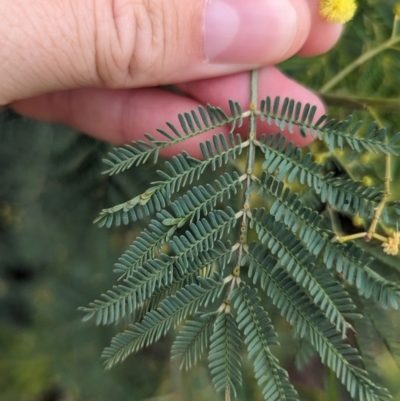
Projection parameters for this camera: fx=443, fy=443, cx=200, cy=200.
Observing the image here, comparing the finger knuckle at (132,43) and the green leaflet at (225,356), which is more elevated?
the finger knuckle at (132,43)

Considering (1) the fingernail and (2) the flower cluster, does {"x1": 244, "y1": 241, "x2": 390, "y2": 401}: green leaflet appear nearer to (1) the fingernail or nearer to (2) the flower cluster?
(2) the flower cluster

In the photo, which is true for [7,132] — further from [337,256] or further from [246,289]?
[337,256]

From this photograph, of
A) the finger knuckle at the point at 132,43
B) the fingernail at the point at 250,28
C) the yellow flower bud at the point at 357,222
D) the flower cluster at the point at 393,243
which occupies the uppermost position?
the fingernail at the point at 250,28

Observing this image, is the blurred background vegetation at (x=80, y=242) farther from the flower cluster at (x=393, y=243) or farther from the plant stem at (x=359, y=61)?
the flower cluster at (x=393, y=243)

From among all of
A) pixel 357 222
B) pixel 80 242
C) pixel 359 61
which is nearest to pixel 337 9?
pixel 359 61

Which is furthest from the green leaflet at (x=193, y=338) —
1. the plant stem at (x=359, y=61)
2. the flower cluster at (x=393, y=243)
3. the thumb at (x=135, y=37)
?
the plant stem at (x=359, y=61)

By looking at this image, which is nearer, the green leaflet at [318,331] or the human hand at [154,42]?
the green leaflet at [318,331]

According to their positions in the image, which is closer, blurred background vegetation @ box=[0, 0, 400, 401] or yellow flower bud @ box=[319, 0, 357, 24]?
yellow flower bud @ box=[319, 0, 357, 24]

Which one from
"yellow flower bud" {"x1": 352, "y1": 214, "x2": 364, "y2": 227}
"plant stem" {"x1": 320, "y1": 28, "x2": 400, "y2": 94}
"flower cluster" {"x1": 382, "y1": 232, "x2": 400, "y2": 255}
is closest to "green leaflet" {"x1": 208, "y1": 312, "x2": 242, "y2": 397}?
"flower cluster" {"x1": 382, "y1": 232, "x2": 400, "y2": 255}
